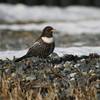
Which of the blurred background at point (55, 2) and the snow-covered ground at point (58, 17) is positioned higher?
the blurred background at point (55, 2)

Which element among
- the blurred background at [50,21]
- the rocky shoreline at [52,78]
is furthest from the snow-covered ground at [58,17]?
the rocky shoreline at [52,78]

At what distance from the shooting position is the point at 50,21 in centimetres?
2336

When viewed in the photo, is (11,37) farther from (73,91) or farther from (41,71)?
(73,91)

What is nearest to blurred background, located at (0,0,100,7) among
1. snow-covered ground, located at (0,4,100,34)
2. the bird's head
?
snow-covered ground, located at (0,4,100,34)

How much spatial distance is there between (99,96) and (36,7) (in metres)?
17.6

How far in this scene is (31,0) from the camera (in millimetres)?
27000

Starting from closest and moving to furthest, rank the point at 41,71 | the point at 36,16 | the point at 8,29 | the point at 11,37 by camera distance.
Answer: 1. the point at 41,71
2. the point at 11,37
3. the point at 8,29
4. the point at 36,16

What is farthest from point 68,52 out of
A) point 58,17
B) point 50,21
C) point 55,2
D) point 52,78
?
point 55,2

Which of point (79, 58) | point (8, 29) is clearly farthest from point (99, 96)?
point (8, 29)

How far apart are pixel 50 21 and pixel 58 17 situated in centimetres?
Answer: 115

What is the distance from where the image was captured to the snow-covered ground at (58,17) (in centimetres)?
2084

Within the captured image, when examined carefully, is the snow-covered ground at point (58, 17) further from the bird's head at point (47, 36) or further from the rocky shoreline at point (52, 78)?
the rocky shoreline at point (52, 78)

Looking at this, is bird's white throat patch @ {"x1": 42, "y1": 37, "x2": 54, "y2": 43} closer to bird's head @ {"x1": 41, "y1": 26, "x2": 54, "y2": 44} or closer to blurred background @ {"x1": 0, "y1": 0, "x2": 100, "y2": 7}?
bird's head @ {"x1": 41, "y1": 26, "x2": 54, "y2": 44}

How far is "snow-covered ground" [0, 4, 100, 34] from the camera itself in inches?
821
